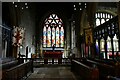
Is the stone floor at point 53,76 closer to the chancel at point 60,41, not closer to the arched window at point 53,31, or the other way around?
the chancel at point 60,41

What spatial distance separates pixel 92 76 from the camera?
4.41 meters

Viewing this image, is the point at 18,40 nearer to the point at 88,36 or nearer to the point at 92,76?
the point at 88,36

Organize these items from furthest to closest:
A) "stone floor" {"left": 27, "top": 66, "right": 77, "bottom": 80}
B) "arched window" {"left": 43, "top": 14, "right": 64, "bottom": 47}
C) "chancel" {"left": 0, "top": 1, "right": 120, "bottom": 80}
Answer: "arched window" {"left": 43, "top": 14, "right": 64, "bottom": 47} → "stone floor" {"left": 27, "top": 66, "right": 77, "bottom": 80} → "chancel" {"left": 0, "top": 1, "right": 120, "bottom": 80}

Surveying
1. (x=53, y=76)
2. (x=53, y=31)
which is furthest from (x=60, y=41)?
(x=53, y=76)

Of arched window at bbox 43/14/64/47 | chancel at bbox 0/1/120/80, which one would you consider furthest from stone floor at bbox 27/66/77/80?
arched window at bbox 43/14/64/47

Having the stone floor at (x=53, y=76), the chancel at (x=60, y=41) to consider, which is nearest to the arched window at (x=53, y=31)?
the chancel at (x=60, y=41)

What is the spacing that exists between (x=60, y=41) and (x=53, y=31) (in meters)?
1.55

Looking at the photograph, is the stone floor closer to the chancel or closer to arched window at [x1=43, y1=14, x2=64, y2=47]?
the chancel

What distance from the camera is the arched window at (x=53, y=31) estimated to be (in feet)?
74.2

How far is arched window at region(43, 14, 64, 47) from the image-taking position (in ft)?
74.2

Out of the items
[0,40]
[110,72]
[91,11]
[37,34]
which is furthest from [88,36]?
[37,34]

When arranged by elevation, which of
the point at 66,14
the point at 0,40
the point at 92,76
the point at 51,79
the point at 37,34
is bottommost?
the point at 51,79

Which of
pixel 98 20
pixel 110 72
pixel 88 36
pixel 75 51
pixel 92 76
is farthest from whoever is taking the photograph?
pixel 98 20

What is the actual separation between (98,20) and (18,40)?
799cm
